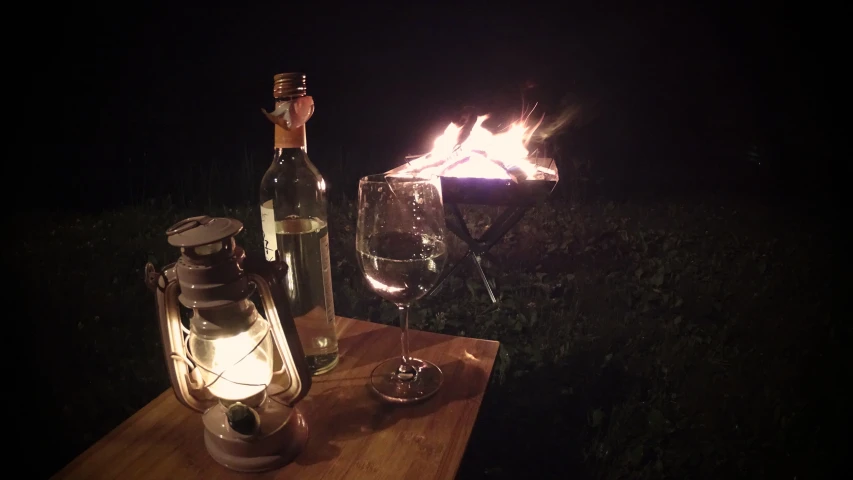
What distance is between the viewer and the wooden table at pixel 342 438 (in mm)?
812

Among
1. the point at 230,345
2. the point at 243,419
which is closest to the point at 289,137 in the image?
the point at 230,345

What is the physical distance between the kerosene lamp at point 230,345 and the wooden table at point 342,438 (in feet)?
0.14

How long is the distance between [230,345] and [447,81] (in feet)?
18.6

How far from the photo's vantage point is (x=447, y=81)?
6094mm

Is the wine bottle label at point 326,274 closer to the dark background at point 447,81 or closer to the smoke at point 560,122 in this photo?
the dark background at point 447,81

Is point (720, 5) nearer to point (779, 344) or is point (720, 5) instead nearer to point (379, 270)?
point (779, 344)

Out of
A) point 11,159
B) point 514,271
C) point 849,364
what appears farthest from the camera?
point 11,159

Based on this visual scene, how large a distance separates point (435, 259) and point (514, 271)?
7.11 ft

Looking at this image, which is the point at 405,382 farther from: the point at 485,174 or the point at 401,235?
the point at 485,174

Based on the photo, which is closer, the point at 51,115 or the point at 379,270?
the point at 379,270

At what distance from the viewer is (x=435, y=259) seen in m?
0.94

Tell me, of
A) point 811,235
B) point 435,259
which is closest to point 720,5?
point 811,235

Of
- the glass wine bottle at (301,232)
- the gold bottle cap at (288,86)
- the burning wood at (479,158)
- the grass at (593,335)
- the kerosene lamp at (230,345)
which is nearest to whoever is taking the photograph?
the kerosene lamp at (230,345)

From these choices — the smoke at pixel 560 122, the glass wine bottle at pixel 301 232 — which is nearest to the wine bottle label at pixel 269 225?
the glass wine bottle at pixel 301 232
